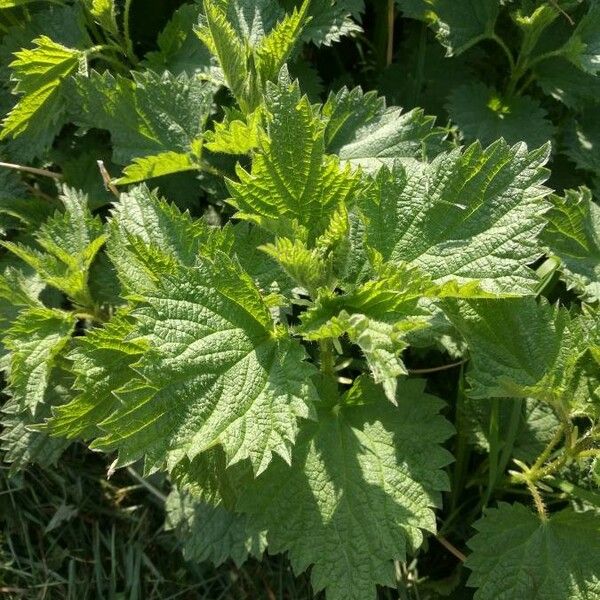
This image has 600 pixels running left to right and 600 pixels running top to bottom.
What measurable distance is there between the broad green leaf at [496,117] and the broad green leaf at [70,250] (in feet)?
3.61

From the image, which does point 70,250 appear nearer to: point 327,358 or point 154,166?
point 154,166

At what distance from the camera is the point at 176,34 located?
227 cm

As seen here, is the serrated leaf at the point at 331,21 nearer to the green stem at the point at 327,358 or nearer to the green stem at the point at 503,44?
the green stem at the point at 503,44

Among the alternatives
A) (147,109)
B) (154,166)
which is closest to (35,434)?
(154,166)

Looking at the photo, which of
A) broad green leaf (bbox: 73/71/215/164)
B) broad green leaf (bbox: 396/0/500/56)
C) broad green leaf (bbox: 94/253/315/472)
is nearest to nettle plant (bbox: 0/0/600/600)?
broad green leaf (bbox: 94/253/315/472)

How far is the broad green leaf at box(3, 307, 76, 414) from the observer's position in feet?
6.21

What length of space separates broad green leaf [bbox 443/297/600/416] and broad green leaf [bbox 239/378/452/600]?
203mm

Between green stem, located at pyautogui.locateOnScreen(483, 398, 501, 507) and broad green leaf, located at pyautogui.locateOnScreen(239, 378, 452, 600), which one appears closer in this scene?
broad green leaf, located at pyautogui.locateOnScreen(239, 378, 452, 600)

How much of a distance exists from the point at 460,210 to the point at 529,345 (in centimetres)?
37

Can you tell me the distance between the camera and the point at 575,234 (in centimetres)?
199

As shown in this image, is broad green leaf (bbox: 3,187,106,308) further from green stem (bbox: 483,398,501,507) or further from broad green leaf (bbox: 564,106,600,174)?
broad green leaf (bbox: 564,106,600,174)

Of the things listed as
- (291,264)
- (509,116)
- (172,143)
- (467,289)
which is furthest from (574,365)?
(172,143)

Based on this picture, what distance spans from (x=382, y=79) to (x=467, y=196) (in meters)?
1.04

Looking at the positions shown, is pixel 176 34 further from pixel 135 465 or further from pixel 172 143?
pixel 135 465
